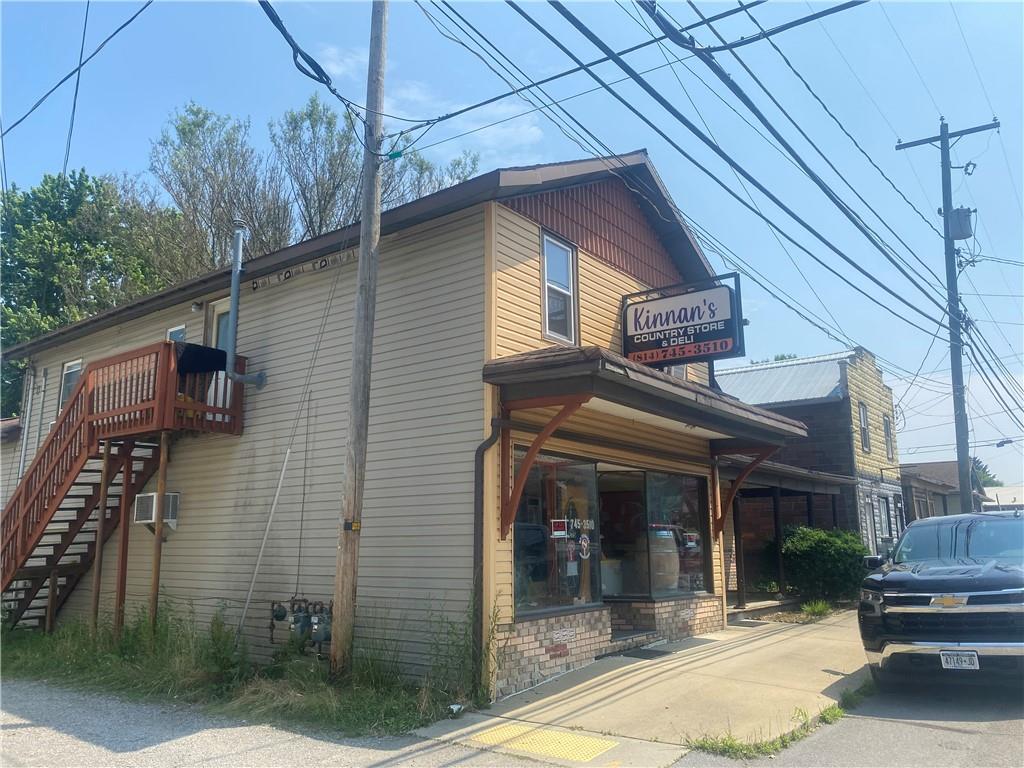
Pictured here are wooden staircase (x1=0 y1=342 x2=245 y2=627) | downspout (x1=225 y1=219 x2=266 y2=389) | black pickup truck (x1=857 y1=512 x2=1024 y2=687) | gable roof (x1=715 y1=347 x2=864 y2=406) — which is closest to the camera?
black pickup truck (x1=857 y1=512 x2=1024 y2=687)

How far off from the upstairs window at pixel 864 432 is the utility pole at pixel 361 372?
56.7ft

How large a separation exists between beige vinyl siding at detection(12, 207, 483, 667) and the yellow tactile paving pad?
4.97ft

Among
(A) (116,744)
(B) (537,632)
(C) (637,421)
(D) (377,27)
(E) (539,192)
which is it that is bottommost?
(A) (116,744)

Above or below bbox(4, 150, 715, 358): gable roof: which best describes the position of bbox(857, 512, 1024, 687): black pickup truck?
below

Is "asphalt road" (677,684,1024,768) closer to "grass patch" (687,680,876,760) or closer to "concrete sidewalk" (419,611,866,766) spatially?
"grass patch" (687,680,876,760)

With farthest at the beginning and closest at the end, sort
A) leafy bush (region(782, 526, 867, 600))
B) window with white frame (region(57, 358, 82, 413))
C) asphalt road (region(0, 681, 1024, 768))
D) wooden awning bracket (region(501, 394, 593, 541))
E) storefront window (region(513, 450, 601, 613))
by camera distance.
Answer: leafy bush (region(782, 526, 867, 600))
window with white frame (region(57, 358, 82, 413))
storefront window (region(513, 450, 601, 613))
wooden awning bracket (region(501, 394, 593, 541))
asphalt road (region(0, 681, 1024, 768))

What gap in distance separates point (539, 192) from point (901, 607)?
6227mm

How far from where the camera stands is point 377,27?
826cm

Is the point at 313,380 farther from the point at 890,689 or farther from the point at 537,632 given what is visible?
the point at 890,689

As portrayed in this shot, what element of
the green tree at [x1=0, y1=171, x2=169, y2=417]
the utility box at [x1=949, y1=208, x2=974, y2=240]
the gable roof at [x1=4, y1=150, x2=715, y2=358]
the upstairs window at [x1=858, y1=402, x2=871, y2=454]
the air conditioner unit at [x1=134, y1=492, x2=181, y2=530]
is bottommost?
the air conditioner unit at [x1=134, y1=492, x2=181, y2=530]

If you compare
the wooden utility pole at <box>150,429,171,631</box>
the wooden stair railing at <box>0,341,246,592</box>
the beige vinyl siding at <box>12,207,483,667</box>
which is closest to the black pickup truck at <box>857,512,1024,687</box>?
the beige vinyl siding at <box>12,207,483,667</box>

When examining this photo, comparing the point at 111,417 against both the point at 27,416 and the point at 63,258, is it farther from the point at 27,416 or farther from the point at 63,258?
the point at 63,258

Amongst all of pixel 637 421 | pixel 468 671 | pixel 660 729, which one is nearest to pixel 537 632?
pixel 468 671

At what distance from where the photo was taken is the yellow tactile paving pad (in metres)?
6.12
